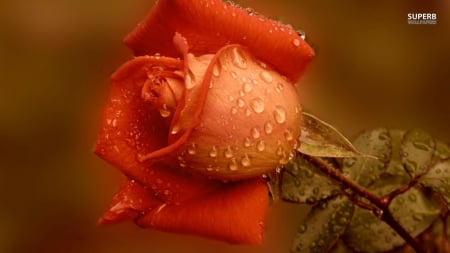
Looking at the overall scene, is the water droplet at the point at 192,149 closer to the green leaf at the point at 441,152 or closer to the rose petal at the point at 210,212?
the rose petal at the point at 210,212

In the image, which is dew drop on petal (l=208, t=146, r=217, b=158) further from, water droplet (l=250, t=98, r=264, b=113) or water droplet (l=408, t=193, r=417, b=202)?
water droplet (l=408, t=193, r=417, b=202)

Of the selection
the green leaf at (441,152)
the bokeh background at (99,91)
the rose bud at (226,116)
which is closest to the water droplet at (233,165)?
the rose bud at (226,116)

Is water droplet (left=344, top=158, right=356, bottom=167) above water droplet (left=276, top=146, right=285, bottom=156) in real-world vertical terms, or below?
below

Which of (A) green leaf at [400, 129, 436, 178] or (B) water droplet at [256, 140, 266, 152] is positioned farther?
(A) green leaf at [400, 129, 436, 178]

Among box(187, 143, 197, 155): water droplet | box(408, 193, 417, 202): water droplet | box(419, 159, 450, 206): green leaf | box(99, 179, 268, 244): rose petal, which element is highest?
box(187, 143, 197, 155): water droplet

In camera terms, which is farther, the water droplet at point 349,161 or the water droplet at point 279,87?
the water droplet at point 349,161

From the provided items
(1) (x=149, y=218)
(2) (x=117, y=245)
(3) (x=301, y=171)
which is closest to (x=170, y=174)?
(1) (x=149, y=218)

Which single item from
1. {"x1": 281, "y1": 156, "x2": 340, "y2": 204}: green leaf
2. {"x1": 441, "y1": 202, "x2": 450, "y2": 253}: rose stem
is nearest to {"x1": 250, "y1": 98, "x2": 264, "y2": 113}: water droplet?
{"x1": 281, "y1": 156, "x2": 340, "y2": 204}: green leaf

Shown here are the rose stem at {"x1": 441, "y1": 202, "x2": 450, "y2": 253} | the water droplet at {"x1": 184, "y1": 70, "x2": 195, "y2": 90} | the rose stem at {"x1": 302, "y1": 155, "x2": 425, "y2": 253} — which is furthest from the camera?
the rose stem at {"x1": 441, "y1": 202, "x2": 450, "y2": 253}

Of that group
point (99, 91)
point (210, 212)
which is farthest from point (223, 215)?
point (99, 91)
